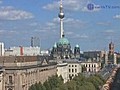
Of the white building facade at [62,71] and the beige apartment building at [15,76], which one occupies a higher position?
the beige apartment building at [15,76]

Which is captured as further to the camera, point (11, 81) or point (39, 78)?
point (39, 78)

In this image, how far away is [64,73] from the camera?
148 metres

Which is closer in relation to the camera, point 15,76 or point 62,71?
point 15,76

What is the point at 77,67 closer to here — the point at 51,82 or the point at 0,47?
the point at 0,47

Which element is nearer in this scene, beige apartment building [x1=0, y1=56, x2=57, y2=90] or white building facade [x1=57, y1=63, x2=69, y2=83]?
beige apartment building [x1=0, y1=56, x2=57, y2=90]

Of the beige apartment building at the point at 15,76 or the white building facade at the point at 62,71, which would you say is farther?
the white building facade at the point at 62,71

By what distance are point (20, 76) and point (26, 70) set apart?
5385 millimetres

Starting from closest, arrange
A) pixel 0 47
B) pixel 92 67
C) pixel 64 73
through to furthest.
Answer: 1. pixel 64 73
2. pixel 0 47
3. pixel 92 67

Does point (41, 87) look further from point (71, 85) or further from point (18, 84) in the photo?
point (71, 85)

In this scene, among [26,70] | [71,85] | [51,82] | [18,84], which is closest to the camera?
[71,85]

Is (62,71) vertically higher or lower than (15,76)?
lower

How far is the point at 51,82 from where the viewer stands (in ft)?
318

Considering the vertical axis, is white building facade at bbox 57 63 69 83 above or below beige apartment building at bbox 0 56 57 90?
below

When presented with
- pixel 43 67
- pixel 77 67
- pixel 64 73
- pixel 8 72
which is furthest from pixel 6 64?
pixel 77 67
